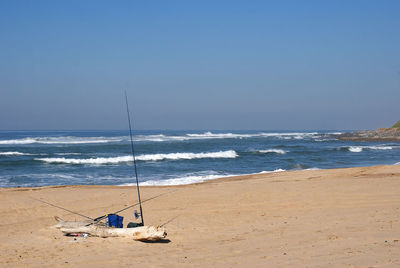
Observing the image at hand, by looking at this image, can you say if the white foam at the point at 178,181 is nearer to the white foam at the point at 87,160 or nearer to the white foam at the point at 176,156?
the white foam at the point at 87,160

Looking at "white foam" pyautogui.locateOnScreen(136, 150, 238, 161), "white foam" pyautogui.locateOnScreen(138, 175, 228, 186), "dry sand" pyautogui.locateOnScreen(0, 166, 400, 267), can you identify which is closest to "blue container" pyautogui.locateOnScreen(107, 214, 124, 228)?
"dry sand" pyautogui.locateOnScreen(0, 166, 400, 267)

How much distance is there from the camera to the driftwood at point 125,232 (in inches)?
232

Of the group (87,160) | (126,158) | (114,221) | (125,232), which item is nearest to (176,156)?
(126,158)

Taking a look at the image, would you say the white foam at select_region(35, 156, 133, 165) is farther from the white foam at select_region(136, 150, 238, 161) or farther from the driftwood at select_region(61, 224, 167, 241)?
the driftwood at select_region(61, 224, 167, 241)

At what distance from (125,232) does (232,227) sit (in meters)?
1.97

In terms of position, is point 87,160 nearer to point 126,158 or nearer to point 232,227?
point 126,158

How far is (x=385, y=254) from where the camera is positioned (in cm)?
482

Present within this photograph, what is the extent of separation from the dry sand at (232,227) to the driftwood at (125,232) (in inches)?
4.8

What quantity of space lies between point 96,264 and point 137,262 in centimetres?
54

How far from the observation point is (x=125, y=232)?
6.23 meters

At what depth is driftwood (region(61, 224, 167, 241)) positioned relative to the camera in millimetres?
5887

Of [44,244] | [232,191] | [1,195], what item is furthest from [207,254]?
[1,195]

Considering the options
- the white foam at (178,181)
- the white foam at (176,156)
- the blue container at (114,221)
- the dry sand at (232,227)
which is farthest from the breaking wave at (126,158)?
the blue container at (114,221)

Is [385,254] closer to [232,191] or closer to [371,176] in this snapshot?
[232,191]
